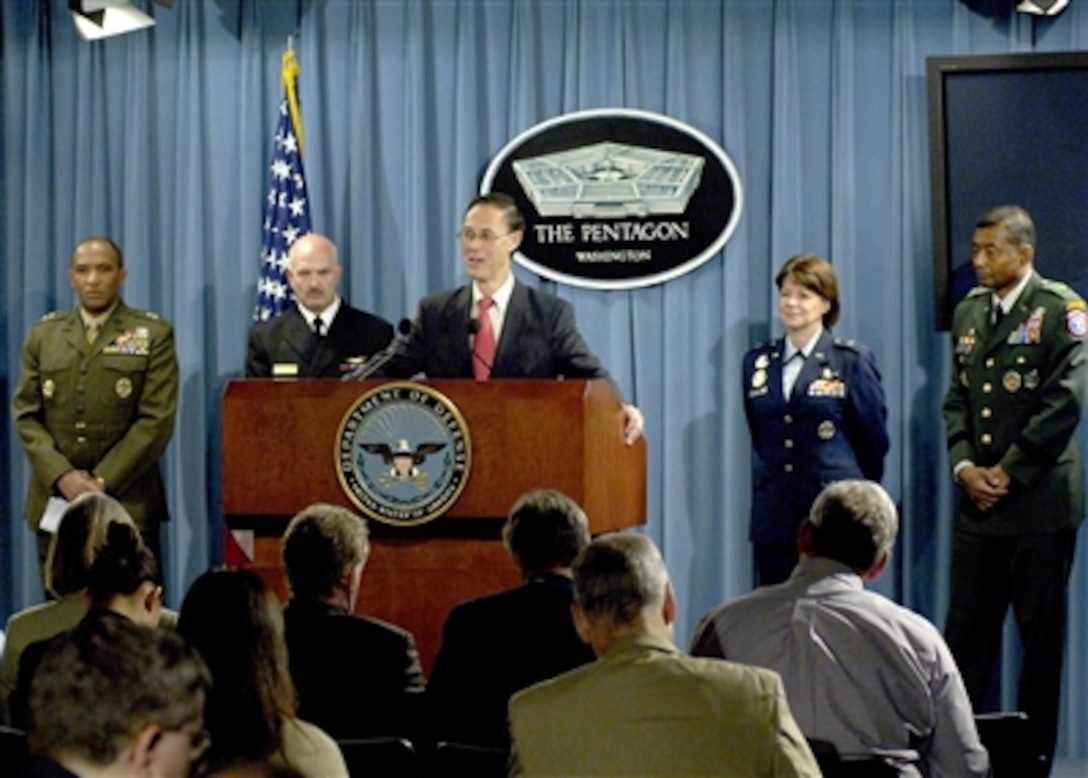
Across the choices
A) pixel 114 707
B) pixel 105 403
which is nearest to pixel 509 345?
pixel 105 403

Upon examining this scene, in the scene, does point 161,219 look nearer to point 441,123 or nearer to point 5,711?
point 441,123

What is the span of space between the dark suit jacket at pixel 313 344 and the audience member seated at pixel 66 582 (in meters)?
2.44

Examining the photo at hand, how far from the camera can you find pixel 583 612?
2945 millimetres

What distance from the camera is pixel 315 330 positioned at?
6.57 meters

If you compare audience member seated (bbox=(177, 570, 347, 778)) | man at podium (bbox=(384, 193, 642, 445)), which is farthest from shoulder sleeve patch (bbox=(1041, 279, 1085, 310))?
audience member seated (bbox=(177, 570, 347, 778))

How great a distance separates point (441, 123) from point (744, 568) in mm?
2238

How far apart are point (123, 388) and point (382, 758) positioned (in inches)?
160

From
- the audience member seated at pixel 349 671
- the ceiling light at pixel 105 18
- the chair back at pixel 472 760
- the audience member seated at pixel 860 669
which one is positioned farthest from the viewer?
the ceiling light at pixel 105 18

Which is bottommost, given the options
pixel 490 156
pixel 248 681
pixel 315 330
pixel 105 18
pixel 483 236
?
pixel 248 681

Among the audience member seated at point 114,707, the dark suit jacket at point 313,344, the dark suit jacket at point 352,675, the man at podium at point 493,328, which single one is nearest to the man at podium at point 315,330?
the dark suit jacket at point 313,344

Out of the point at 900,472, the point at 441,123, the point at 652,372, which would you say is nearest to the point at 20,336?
the point at 441,123

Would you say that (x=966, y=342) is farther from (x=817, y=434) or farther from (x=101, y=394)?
(x=101, y=394)

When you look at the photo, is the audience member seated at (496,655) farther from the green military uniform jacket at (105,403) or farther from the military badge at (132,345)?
the military badge at (132,345)

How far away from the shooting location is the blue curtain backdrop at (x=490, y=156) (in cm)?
691
